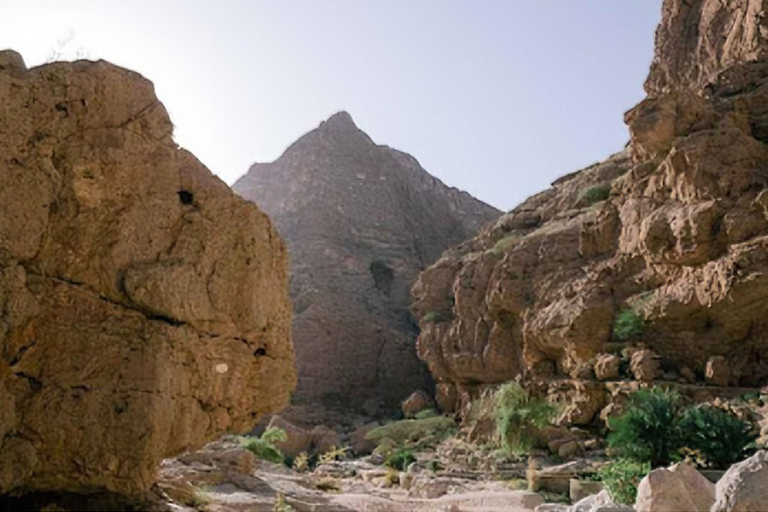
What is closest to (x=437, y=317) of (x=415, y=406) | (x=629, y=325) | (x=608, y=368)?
(x=415, y=406)

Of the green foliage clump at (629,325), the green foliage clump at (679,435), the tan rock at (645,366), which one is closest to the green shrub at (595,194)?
the green foliage clump at (629,325)

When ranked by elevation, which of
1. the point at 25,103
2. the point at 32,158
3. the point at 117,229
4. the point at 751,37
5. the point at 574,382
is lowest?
the point at 574,382

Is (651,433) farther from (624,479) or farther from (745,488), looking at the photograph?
(745,488)

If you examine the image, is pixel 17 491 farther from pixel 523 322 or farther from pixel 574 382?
pixel 523 322

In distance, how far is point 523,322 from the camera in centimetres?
2814

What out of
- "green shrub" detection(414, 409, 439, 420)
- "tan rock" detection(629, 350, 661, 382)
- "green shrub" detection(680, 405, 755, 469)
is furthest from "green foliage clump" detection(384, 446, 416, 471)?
"green shrub" detection(680, 405, 755, 469)

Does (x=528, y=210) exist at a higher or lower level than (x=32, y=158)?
higher

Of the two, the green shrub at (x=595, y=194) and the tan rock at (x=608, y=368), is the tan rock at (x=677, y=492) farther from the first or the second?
the green shrub at (x=595, y=194)

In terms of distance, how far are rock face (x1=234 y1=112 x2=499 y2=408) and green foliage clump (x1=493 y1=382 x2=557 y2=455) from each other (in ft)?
69.1

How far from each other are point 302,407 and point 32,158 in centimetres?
3432

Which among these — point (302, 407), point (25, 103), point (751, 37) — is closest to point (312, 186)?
point (302, 407)

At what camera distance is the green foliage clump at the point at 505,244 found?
3167 centimetres

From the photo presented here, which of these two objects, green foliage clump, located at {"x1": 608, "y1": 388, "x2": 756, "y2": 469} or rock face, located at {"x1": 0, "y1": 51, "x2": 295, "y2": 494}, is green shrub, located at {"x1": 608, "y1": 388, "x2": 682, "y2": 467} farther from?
rock face, located at {"x1": 0, "y1": 51, "x2": 295, "y2": 494}

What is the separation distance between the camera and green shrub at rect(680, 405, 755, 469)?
41.9 feet
